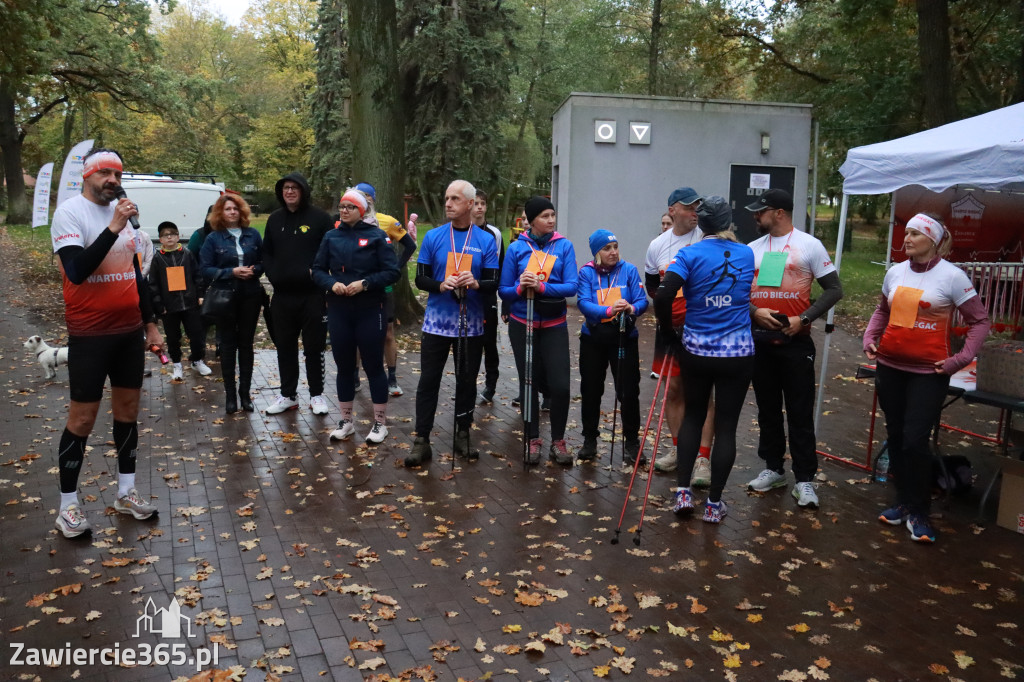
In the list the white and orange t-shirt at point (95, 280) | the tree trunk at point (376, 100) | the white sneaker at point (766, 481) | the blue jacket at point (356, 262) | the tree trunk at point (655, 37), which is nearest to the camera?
the white and orange t-shirt at point (95, 280)

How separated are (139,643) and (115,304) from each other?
79.2 inches

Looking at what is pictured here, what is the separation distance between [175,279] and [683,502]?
644 centimetres

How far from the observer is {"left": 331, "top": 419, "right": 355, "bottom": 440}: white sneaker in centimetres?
720

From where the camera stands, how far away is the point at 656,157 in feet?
53.0

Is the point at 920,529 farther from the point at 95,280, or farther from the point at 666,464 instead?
the point at 95,280

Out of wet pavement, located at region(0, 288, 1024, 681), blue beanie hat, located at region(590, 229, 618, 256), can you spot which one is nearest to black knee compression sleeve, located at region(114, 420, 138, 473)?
wet pavement, located at region(0, 288, 1024, 681)

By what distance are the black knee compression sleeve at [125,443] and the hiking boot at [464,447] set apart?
96.8 inches

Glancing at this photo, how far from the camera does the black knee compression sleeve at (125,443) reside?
5320 mm

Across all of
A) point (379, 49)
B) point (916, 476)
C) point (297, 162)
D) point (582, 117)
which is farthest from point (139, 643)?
point (297, 162)

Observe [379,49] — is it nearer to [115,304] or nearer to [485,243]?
[485,243]

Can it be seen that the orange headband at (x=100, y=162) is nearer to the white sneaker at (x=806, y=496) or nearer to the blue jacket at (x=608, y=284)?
the blue jacket at (x=608, y=284)

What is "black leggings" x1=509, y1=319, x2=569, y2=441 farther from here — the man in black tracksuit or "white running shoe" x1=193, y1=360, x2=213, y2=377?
"white running shoe" x1=193, y1=360, x2=213, y2=377

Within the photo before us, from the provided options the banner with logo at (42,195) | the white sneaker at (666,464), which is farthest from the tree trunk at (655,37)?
the white sneaker at (666,464)

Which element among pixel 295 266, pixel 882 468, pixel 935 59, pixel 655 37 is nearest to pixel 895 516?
pixel 882 468
